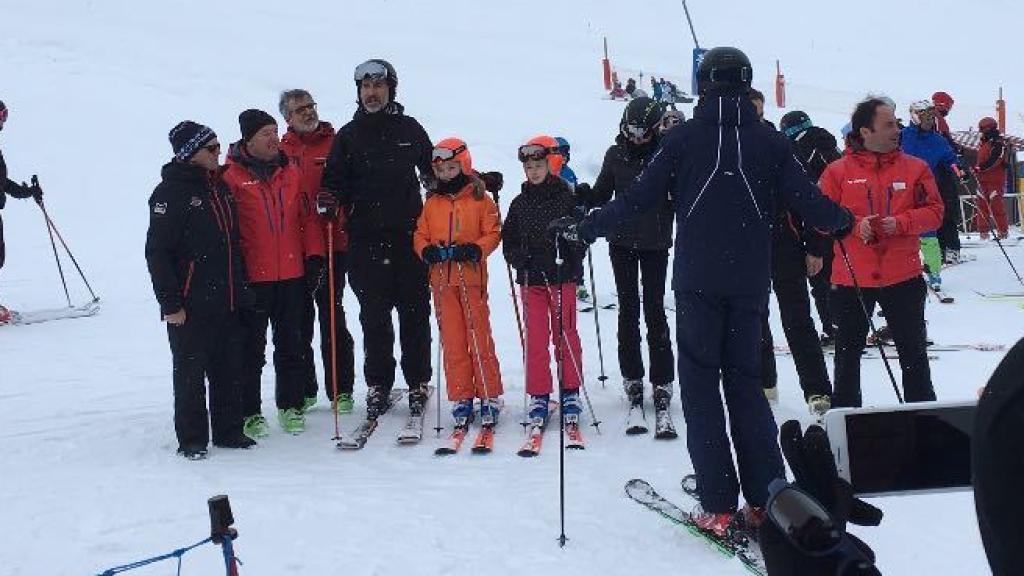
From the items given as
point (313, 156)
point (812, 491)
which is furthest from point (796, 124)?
point (812, 491)

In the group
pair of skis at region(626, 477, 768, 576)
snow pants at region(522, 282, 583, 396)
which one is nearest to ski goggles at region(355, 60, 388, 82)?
snow pants at region(522, 282, 583, 396)

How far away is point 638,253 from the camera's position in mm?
5914

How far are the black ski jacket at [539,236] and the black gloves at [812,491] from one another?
4.22 m

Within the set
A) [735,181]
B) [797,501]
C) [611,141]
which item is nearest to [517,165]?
[611,141]

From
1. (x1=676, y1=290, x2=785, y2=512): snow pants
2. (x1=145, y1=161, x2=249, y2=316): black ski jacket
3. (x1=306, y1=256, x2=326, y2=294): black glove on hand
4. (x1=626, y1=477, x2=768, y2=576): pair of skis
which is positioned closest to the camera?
(x1=626, y1=477, x2=768, y2=576): pair of skis

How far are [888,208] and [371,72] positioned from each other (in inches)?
127

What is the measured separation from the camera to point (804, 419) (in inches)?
229

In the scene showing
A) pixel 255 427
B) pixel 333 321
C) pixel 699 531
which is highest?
pixel 333 321

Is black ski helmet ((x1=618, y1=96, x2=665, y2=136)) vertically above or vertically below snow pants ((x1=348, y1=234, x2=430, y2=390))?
above

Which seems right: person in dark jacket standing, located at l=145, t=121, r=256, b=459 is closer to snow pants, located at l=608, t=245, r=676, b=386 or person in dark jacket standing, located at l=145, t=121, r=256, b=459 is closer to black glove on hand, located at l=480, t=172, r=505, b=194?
black glove on hand, located at l=480, t=172, r=505, b=194

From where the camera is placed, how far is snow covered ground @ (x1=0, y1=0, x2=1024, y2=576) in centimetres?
419

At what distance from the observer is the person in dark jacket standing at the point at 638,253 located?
573cm

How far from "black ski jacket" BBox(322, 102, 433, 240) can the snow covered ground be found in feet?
4.56

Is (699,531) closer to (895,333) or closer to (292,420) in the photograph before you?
(895,333)
